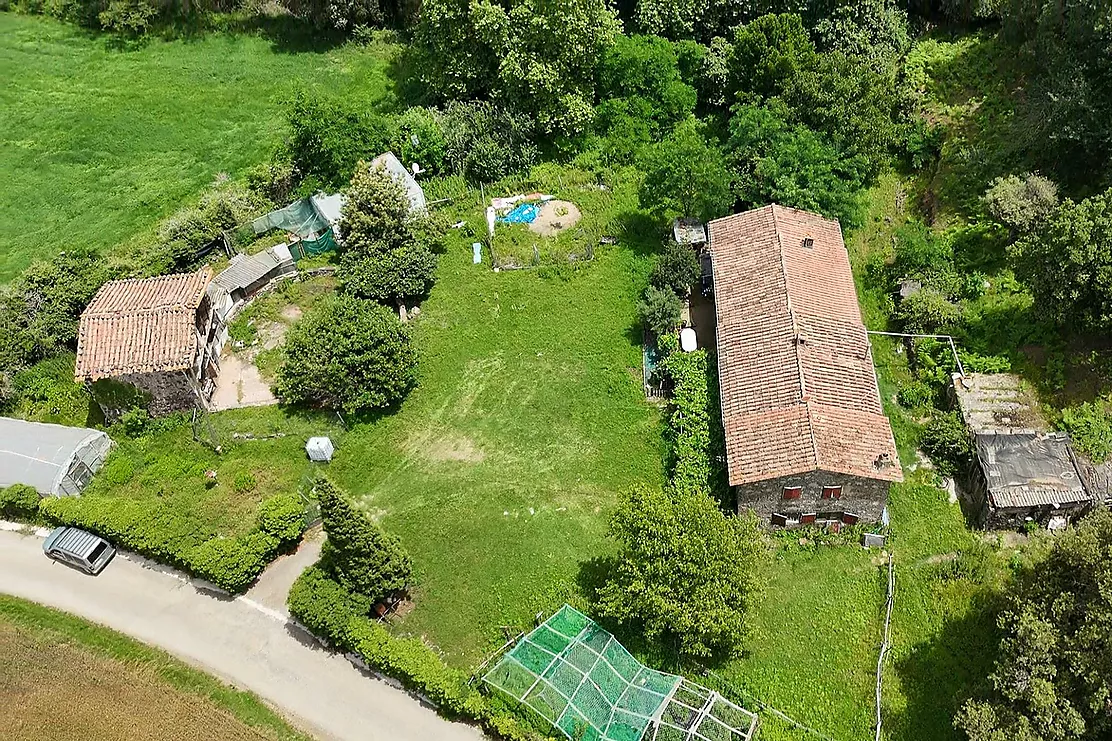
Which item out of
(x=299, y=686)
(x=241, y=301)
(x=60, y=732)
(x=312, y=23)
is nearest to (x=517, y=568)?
(x=299, y=686)

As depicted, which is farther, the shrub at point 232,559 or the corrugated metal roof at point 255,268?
the corrugated metal roof at point 255,268

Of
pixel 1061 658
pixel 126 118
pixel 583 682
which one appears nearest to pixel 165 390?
pixel 583 682

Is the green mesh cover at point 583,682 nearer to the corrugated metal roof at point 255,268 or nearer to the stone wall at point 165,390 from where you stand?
the stone wall at point 165,390

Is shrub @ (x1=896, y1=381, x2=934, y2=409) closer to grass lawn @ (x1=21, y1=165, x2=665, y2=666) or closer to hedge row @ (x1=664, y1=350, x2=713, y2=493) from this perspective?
hedge row @ (x1=664, y1=350, x2=713, y2=493)

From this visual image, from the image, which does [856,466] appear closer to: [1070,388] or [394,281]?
[1070,388]

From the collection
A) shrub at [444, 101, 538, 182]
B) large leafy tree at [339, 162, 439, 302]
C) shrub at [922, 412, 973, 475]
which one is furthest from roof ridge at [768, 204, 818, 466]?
large leafy tree at [339, 162, 439, 302]

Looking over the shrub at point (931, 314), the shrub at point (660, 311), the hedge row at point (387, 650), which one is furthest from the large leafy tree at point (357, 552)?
the shrub at point (931, 314)

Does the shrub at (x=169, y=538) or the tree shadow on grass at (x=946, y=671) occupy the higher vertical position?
the tree shadow on grass at (x=946, y=671)

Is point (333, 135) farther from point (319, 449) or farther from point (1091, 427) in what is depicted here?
point (1091, 427)
